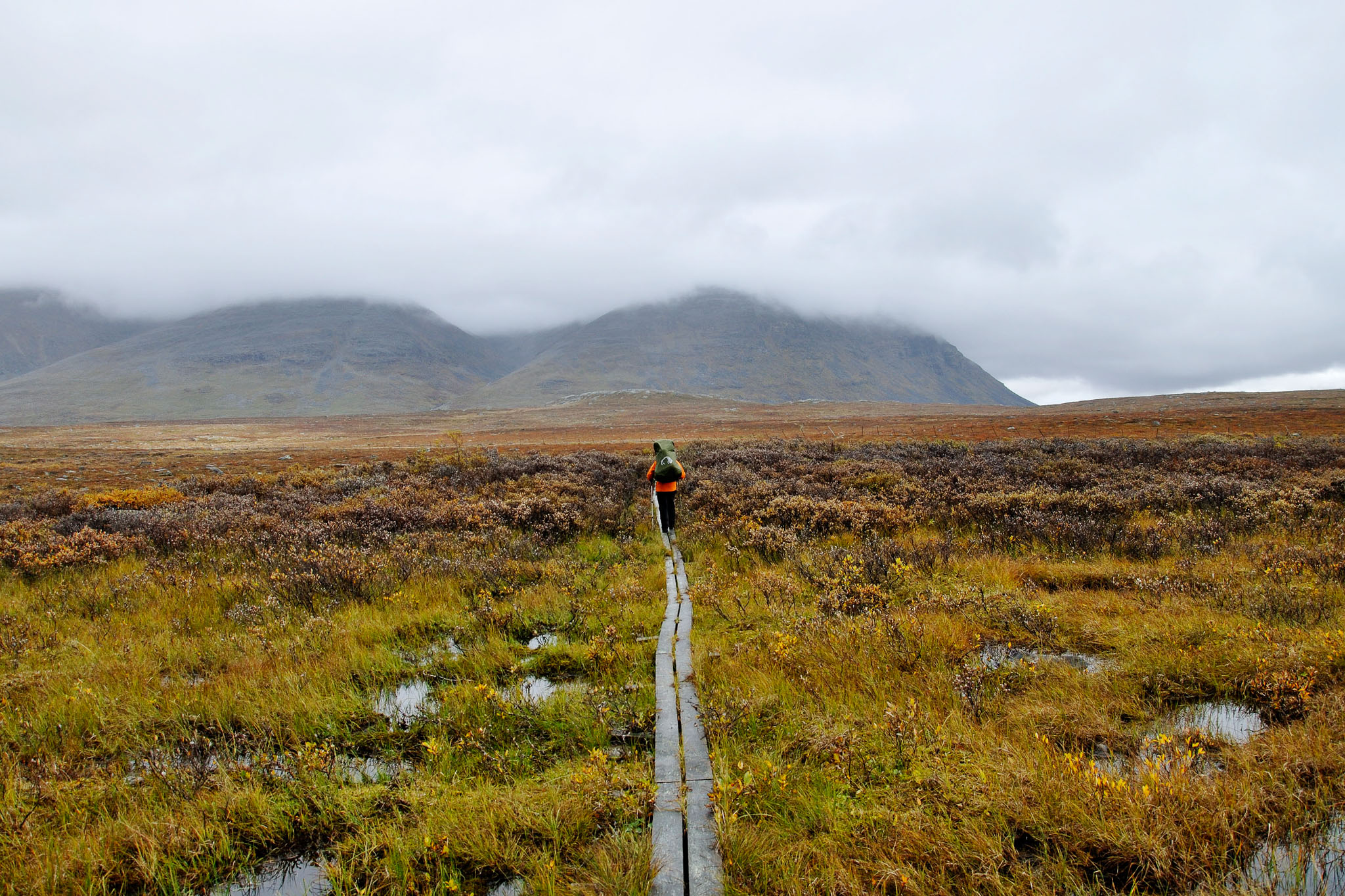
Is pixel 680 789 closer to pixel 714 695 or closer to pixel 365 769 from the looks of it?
pixel 714 695

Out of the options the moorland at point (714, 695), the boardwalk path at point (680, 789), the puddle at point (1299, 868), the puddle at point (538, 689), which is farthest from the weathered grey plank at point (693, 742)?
the puddle at point (1299, 868)

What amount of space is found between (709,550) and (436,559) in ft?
15.0

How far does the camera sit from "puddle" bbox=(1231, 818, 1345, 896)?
2.71 m

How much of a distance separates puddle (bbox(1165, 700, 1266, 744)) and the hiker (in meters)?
8.02

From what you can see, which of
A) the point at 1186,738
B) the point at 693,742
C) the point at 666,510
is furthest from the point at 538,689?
the point at 666,510

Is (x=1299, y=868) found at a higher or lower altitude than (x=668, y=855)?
higher

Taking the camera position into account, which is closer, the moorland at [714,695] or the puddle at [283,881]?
the moorland at [714,695]

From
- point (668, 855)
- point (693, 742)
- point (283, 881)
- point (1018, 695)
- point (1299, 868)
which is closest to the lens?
point (1299, 868)

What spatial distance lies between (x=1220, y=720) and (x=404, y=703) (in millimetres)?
6722

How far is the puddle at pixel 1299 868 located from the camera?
2705 millimetres

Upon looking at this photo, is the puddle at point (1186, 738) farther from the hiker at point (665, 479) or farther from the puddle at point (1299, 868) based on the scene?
the hiker at point (665, 479)

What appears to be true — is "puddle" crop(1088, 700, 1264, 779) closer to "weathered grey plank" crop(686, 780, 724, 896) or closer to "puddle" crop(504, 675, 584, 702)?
"weathered grey plank" crop(686, 780, 724, 896)

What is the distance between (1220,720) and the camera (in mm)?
4355

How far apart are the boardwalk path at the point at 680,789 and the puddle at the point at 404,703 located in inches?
84.0
